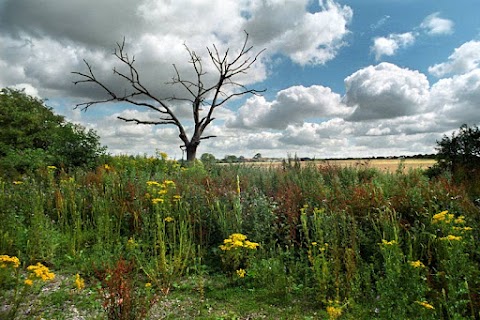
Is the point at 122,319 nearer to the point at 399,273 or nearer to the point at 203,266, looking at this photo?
the point at 203,266

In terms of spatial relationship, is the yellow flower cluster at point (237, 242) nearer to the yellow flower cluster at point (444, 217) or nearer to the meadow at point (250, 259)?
the meadow at point (250, 259)

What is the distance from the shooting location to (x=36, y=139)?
1836 centimetres

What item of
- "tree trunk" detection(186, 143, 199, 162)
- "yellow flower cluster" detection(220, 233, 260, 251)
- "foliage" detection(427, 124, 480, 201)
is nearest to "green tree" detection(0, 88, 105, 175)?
"tree trunk" detection(186, 143, 199, 162)

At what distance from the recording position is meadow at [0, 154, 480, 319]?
361 centimetres

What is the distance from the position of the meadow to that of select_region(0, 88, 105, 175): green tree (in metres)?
6.98

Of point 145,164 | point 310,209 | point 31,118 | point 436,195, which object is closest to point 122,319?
point 310,209

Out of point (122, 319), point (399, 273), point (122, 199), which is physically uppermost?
point (122, 199)

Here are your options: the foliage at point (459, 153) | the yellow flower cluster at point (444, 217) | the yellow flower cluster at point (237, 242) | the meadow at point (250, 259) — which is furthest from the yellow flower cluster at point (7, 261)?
the foliage at point (459, 153)

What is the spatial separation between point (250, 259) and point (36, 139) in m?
16.6

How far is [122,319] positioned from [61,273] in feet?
7.55

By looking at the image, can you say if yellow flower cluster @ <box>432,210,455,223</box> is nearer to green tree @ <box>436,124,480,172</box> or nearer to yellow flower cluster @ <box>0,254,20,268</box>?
yellow flower cluster @ <box>0,254,20,268</box>

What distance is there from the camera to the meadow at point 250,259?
11.8 feet

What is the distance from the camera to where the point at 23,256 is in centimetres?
536

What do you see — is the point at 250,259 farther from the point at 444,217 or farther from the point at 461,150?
the point at 461,150
